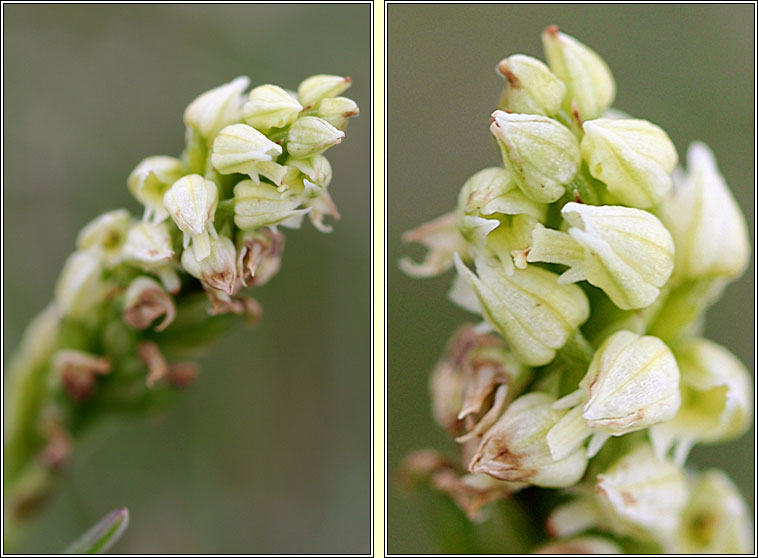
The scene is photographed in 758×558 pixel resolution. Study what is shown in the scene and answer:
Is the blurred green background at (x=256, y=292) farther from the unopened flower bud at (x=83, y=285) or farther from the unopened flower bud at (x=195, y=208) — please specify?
the unopened flower bud at (x=195, y=208)

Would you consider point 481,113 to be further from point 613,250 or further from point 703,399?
point 703,399

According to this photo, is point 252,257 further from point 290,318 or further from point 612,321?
point 290,318

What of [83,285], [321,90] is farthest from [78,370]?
[321,90]

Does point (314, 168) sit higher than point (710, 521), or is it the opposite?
point (314, 168)

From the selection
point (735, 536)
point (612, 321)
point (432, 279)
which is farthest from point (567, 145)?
point (735, 536)

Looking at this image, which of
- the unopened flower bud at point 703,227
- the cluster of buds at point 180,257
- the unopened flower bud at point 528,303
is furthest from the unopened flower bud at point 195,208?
the unopened flower bud at point 703,227

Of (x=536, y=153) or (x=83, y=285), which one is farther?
(x=83, y=285)
